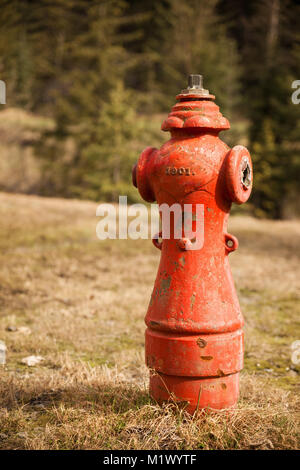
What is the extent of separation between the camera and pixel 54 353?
4344 mm

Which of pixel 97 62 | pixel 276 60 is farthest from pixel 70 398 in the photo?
pixel 97 62

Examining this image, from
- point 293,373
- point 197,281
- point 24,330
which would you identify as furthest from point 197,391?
point 24,330

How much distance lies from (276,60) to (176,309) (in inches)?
1018

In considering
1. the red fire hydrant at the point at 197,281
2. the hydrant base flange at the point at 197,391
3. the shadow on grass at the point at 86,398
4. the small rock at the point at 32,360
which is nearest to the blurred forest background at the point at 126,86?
the small rock at the point at 32,360

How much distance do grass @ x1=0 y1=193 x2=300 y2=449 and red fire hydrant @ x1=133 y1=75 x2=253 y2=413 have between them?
7.6 inches

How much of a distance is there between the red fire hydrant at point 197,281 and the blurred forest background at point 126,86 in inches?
797

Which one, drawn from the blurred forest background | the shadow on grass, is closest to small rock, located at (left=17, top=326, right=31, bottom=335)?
the shadow on grass

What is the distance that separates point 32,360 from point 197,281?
186cm

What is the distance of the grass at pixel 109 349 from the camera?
2.82m

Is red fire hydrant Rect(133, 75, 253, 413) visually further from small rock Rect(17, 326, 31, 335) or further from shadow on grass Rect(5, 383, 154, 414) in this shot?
small rock Rect(17, 326, 31, 335)

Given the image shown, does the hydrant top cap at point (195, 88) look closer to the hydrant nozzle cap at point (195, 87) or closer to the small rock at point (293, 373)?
the hydrant nozzle cap at point (195, 87)

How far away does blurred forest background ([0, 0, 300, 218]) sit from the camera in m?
24.3

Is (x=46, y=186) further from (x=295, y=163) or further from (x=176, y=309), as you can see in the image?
(x=176, y=309)

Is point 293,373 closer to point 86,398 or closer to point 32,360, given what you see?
point 86,398
